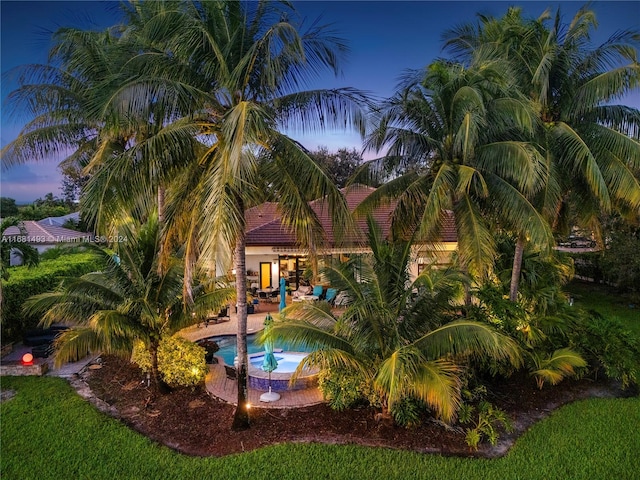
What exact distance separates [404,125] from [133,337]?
8701 millimetres

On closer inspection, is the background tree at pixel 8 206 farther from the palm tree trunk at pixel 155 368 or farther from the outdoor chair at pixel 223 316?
the palm tree trunk at pixel 155 368

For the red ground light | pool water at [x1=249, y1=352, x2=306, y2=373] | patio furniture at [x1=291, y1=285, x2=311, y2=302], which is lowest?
pool water at [x1=249, y1=352, x2=306, y2=373]

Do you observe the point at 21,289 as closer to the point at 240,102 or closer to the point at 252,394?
the point at 252,394

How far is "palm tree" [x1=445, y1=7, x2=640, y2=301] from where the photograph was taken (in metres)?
9.42

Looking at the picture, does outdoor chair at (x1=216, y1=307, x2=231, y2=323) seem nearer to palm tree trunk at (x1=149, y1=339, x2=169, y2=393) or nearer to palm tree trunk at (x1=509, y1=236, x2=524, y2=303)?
palm tree trunk at (x1=149, y1=339, x2=169, y2=393)

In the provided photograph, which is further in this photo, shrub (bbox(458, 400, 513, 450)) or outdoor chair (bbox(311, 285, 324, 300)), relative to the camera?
outdoor chair (bbox(311, 285, 324, 300))

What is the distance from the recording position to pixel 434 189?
8547mm

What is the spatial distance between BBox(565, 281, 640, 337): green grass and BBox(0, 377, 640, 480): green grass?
28.9ft

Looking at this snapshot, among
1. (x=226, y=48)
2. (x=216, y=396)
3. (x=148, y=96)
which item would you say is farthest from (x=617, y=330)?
(x=148, y=96)

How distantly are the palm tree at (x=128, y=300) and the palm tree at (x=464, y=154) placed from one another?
5.39 m

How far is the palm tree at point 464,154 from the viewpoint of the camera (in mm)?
8336

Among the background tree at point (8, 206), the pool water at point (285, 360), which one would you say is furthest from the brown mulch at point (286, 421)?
the background tree at point (8, 206)

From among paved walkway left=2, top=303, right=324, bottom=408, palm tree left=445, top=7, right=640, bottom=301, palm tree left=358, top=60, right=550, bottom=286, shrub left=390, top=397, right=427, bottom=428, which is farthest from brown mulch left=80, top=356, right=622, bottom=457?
palm tree left=358, top=60, right=550, bottom=286

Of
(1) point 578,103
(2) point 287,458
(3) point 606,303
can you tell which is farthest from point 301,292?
(3) point 606,303
